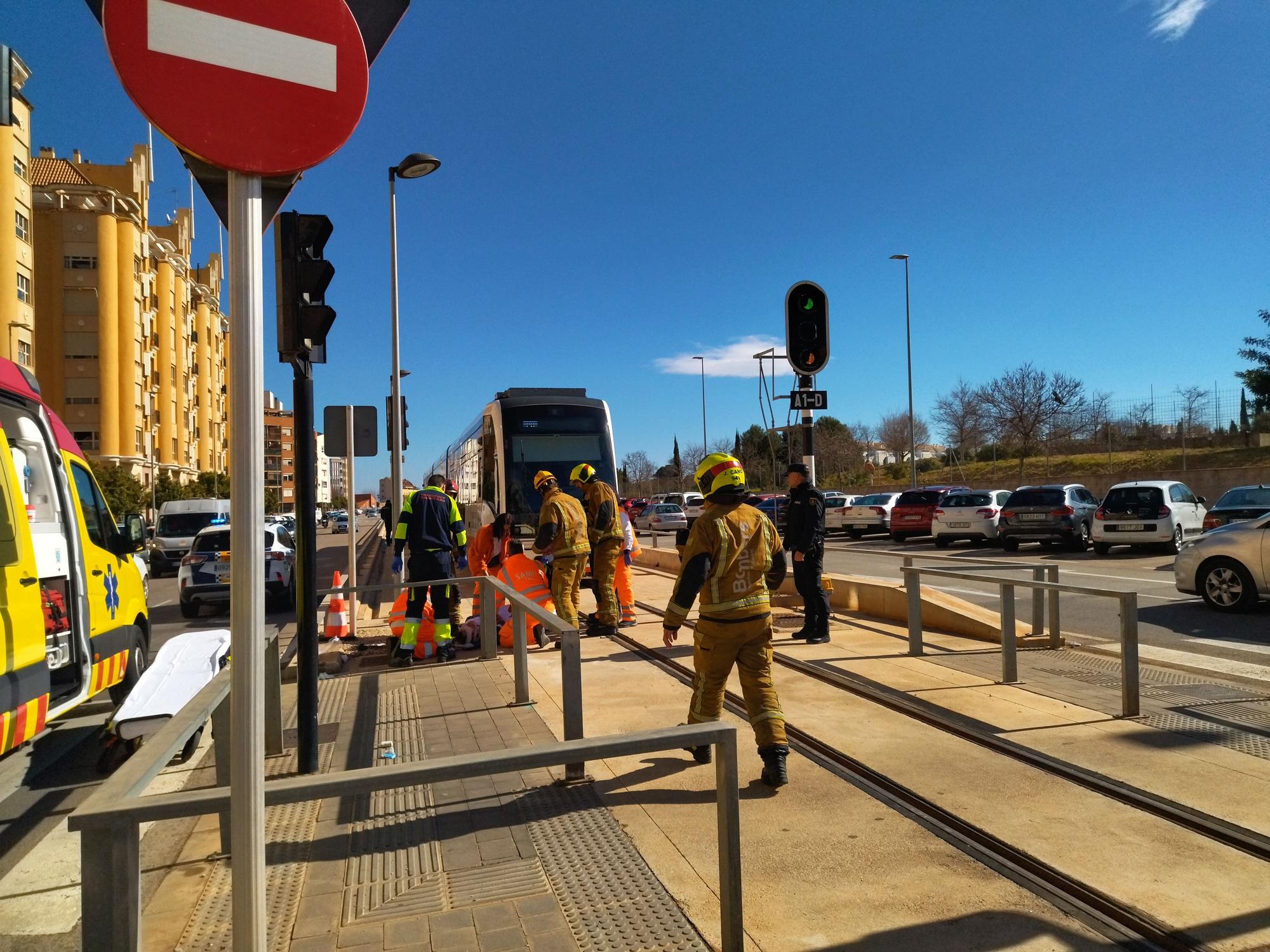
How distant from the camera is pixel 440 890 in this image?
11.1 feet

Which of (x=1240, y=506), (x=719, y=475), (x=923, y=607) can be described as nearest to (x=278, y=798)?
(x=719, y=475)

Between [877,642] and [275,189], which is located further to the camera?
[877,642]

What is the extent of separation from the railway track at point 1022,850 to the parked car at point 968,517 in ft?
57.0

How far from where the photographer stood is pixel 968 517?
22.4m

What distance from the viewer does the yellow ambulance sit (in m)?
4.25

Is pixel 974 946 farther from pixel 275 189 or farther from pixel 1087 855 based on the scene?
pixel 275 189

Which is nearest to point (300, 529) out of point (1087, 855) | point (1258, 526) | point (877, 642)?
point (1087, 855)

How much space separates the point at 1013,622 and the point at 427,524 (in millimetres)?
5523

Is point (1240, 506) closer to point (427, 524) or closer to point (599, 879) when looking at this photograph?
point (427, 524)

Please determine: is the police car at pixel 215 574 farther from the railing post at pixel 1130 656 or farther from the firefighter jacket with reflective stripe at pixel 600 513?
the railing post at pixel 1130 656

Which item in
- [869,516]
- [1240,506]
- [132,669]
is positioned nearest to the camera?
[132,669]

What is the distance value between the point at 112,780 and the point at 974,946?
2753 mm

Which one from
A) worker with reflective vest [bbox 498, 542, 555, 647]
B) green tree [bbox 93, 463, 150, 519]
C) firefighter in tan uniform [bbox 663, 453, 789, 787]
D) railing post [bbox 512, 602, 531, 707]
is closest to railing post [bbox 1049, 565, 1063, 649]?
firefighter in tan uniform [bbox 663, 453, 789, 787]

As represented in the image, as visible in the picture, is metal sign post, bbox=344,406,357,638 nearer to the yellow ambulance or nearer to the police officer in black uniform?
the yellow ambulance
